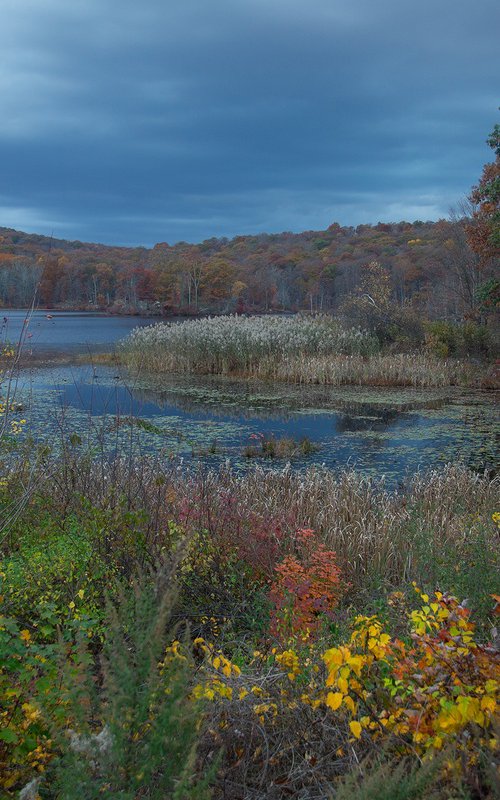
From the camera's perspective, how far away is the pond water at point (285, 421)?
1048 cm

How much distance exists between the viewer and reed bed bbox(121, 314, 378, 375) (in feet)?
72.1

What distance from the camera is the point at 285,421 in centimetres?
1427

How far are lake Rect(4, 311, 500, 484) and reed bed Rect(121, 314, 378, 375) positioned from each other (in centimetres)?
127

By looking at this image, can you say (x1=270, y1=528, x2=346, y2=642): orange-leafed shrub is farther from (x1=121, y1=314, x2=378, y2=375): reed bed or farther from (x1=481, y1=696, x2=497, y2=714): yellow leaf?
(x1=121, y1=314, x2=378, y2=375): reed bed

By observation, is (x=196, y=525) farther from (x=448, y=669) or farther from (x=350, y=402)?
(x=350, y=402)

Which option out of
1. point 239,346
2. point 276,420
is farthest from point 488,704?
point 239,346

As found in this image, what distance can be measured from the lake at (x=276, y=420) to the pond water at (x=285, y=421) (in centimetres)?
2

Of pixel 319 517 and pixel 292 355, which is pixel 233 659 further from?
pixel 292 355

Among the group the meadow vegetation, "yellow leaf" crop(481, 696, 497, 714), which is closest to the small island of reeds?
the meadow vegetation

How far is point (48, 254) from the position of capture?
3980mm

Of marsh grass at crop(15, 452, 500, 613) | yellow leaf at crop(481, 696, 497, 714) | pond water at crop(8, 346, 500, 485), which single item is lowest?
pond water at crop(8, 346, 500, 485)

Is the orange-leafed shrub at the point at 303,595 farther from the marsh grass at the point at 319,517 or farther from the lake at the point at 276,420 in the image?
the lake at the point at 276,420

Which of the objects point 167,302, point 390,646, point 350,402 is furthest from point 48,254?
point 167,302

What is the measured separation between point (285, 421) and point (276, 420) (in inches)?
9.2
